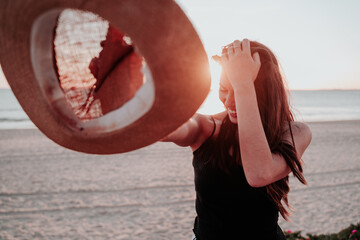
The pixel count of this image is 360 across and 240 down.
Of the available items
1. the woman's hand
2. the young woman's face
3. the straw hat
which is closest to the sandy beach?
the young woman's face

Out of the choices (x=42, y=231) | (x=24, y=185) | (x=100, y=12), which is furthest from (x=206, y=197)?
(x=24, y=185)

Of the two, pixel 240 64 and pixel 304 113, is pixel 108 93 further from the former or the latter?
pixel 304 113

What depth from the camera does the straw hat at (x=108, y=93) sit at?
0.50 meters

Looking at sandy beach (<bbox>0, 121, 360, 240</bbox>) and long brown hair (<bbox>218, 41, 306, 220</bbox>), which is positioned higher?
long brown hair (<bbox>218, 41, 306, 220</bbox>)

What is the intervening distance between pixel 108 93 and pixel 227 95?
78 centimetres

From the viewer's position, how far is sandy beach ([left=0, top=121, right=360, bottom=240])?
4863mm

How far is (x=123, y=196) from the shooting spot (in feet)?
19.7

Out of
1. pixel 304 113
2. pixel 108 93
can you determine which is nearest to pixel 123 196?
pixel 108 93

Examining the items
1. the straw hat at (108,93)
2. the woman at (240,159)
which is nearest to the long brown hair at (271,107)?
the woman at (240,159)

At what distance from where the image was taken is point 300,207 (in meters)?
5.77

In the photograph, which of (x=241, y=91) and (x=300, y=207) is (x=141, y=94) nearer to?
(x=241, y=91)

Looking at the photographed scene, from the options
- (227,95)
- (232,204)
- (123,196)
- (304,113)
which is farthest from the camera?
(304,113)

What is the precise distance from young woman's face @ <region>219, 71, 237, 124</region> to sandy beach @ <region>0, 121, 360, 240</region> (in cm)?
393

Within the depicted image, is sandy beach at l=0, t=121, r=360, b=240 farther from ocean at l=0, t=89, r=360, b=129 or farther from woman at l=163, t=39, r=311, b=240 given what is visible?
woman at l=163, t=39, r=311, b=240
